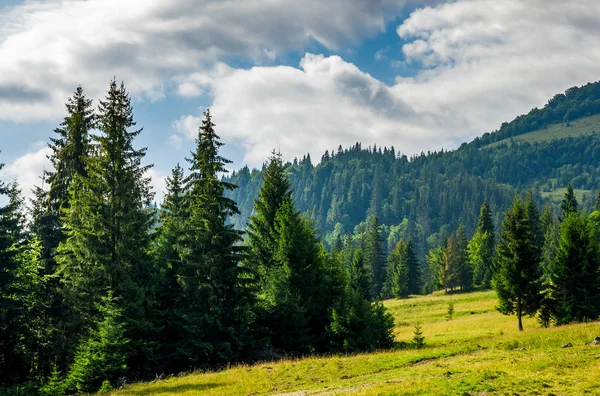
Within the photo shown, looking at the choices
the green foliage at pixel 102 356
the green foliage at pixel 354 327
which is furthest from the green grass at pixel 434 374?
the green foliage at pixel 354 327

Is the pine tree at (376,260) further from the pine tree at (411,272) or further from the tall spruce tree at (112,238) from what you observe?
the tall spruce tree at (112,238)

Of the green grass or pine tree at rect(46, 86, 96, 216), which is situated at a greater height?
pine tree at rect(46, 86, 96, 216)

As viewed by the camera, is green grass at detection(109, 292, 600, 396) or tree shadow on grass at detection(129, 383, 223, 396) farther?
tree shadow on grass at detection(129, 383, 223, 396)

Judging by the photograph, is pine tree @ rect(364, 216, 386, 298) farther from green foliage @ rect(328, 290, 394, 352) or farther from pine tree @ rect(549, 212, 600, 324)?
green foliage @ rect(328, 290, 394, 352)

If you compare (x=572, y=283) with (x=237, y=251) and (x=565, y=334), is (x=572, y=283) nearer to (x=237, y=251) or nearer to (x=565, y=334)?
(x=565, y=334)

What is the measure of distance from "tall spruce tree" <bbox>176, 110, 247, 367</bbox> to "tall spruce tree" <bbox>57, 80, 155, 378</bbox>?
2591 mm

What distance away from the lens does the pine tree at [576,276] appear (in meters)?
40.5

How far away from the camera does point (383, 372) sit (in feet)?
79.7

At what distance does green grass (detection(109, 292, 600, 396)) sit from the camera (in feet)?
58.7

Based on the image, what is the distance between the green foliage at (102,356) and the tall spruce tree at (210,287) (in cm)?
435

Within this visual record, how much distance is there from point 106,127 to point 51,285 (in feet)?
40.2

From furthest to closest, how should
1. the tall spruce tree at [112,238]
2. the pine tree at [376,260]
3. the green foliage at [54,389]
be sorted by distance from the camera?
1. the pine tree at [376,260]
2. the tall spruce tree at [112,238]
3. the green foliage at [54,389]

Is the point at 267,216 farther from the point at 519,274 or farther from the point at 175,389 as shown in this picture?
the point at 519,274

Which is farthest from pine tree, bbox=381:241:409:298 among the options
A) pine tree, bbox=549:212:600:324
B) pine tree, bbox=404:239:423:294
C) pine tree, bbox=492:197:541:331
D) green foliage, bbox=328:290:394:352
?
green foliage, bbox=328:290:394:352
